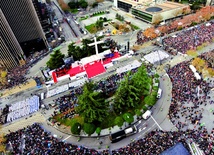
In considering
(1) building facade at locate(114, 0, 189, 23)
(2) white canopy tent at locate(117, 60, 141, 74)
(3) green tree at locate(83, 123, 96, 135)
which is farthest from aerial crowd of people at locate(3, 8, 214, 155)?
(1) building facade at locate(114, 0, 189, 23)

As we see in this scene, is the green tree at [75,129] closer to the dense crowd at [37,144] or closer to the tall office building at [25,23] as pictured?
the dense crowd at [37,144]

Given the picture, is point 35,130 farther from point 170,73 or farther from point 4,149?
point 170,73

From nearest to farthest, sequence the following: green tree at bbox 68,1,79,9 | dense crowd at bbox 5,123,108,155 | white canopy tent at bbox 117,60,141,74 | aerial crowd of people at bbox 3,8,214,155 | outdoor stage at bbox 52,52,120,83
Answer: aerial crowd of people at bbox 3,8,214,155 < dense crowd at bbox 5,123,108,155 < white canopy tent at bbox 117,60,141,74 < outdoor stage at bbox 52,52,120,83 < green tree at bbox 68,1,79,9

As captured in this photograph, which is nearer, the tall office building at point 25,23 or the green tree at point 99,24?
the tall office building at point 25,23

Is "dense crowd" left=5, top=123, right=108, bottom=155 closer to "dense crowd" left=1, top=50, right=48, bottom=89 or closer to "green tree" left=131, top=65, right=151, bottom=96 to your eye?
"green tree" left=131, top=65, right=151, bottom=96

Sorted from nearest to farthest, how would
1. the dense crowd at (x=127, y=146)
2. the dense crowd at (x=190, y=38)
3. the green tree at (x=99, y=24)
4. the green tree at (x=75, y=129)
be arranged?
the dense crowd at (x=127, y=146)
the green tree at (x=75, y=129)
the dense crowd at (x=190, y=38)
the green tree at (x=99, y=24)

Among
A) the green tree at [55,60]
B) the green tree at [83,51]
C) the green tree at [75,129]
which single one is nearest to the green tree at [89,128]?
the green tree at [75,129]

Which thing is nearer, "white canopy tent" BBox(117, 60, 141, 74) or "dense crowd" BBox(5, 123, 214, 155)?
"dense crowd" BBox(5, 123, 214, 155)

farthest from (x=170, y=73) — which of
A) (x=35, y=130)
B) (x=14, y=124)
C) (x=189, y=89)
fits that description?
(x=14, y=124)

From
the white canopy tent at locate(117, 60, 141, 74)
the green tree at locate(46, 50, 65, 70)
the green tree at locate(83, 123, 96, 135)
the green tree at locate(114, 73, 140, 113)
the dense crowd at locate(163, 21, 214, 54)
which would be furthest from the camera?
the dense crowd at locate(163, 21, 214, 54)
